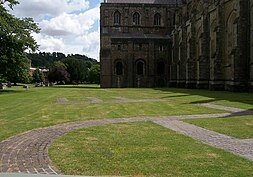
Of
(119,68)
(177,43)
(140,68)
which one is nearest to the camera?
(177,43)

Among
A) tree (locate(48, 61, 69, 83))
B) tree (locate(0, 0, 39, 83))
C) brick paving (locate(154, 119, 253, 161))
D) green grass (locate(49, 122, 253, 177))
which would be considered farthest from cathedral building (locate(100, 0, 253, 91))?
tree (locate(48, 61, 69, 83))

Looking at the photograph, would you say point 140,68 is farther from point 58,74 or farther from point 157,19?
point 58,74

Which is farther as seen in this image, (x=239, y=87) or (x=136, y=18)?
(x=136, y=18)

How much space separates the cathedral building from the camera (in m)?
37.8

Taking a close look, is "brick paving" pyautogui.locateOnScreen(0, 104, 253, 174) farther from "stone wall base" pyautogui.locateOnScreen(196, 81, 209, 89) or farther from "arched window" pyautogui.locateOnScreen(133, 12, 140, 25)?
"arched window" pyautogui.locateOnScreen(133, 12, 140, 25)

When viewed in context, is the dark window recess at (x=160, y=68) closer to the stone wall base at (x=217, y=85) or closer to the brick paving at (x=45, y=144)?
the stone wall base at (x=217, y=85)

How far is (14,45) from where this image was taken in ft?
148

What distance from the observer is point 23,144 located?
920 cm

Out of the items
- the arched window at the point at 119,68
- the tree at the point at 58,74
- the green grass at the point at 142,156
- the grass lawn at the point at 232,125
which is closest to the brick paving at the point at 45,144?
the green grass at the point at 142,156

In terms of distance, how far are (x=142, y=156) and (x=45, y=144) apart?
2.79 m

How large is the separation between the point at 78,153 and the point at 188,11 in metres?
56.1

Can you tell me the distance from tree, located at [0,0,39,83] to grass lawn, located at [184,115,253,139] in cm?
3484

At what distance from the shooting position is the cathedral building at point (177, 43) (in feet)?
124

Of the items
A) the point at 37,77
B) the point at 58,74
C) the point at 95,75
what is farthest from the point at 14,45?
the point at 37,77
